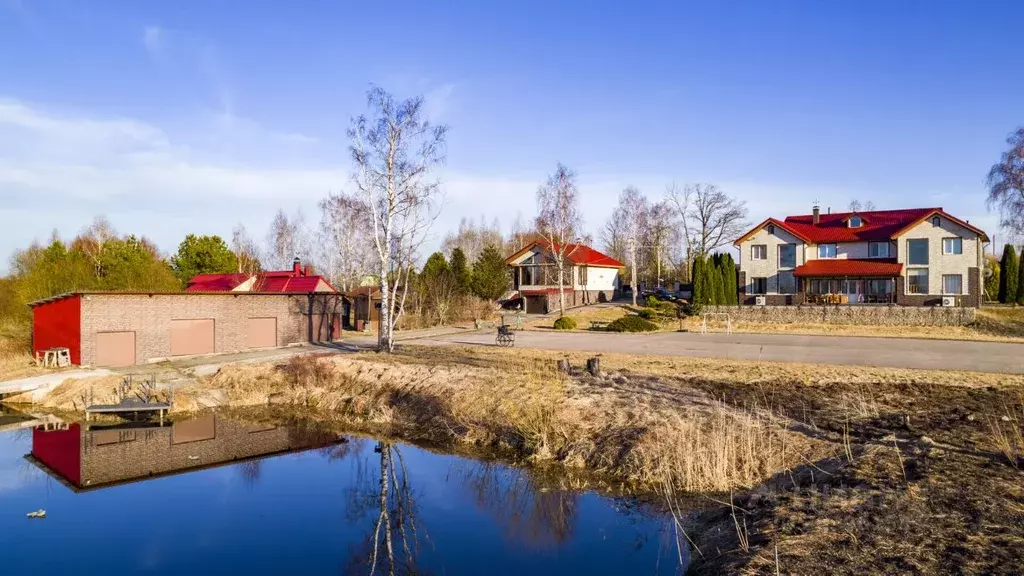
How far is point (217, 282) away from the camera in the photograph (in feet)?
141

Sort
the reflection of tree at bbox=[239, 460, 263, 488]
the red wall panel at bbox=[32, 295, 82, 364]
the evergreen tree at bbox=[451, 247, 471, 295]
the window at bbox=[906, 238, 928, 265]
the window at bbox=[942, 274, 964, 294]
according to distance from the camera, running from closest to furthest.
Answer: the reflection of tree at bbox=[239, 460, 263, 488]
the red wall panel at bbox=[32, 295, 82, 364]
the window at bbox=[942, 274, 964, 294]
the window at bbox=[906, 238, 928, 265]
the evergreen tree at bbox=[451, 247, 471, 295]

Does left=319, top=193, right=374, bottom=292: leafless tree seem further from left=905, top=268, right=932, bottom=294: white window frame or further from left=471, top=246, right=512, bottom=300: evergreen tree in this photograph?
left=905, top=268, right=932, bottom=294: white window frame

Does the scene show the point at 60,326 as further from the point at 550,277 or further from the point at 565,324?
the point at 550,277

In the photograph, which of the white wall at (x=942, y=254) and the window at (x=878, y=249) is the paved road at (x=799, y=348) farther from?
the window at (x=878, y=249)

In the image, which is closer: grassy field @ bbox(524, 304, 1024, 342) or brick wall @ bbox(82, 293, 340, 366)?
brick wall @ bbox(82, 293, 340, 366)

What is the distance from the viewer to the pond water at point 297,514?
9766mm

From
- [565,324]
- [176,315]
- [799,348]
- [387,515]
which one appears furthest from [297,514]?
[565,324]

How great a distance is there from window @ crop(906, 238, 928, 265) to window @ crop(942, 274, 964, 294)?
158 centimetres

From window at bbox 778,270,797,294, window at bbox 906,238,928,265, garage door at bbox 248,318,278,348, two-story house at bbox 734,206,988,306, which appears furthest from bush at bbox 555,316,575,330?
window at bbox 906,238,928,265

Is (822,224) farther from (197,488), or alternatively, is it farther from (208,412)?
(197,488)

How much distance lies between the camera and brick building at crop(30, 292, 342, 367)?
25766mm

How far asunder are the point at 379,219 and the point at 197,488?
51.7 ft

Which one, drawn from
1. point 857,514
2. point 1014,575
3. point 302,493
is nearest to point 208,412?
point 302,493

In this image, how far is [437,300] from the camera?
1651 inches
